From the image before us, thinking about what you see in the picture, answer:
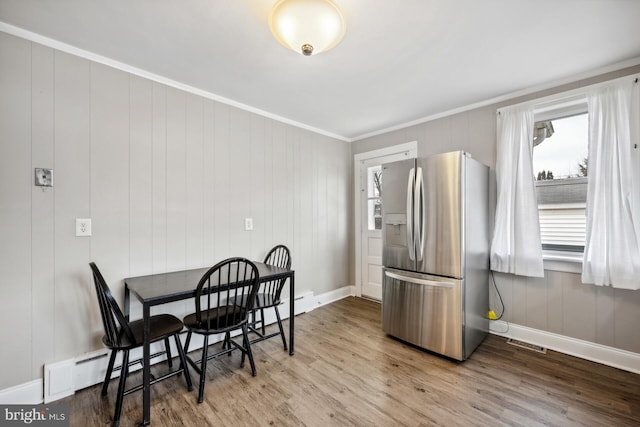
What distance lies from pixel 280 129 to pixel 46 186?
7.34 ft

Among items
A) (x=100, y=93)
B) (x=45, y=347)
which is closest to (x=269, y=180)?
(x=100, y=93)

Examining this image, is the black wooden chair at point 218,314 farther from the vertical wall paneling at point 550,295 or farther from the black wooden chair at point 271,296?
the vertical wall paneling at point 550,295

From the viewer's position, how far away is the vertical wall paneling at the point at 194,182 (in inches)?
101

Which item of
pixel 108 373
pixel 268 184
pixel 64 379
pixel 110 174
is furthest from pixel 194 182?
pixel 64 379

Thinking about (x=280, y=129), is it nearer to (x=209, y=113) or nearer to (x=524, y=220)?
(x=209, y=113)

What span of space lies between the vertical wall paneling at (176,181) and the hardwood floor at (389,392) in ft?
3.22

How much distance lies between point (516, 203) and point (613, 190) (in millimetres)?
646

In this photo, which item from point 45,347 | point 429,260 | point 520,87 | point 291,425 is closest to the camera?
point 291,425

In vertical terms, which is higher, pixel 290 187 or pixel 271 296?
pixel 290 187

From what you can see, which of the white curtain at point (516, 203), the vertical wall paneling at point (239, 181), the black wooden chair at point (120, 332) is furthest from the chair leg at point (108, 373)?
the white curtain at point (516, 203)

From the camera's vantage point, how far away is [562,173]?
2.59 metres

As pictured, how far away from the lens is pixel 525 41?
193cm

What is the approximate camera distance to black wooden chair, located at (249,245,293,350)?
2538mm

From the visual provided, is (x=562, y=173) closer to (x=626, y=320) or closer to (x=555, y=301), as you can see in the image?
(x=555, y=301)
